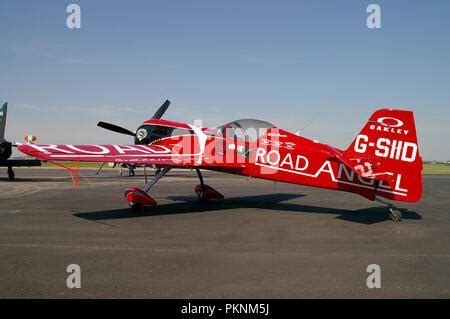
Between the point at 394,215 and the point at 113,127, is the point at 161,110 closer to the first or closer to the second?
the point at 113,127

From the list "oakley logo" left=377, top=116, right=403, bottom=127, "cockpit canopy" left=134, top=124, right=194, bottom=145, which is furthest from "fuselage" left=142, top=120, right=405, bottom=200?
"oakley logo" left=377, top=116, right=403, bottom=127

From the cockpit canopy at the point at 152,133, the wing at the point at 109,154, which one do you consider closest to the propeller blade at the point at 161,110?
the cockpit canopy at the point at 152,133

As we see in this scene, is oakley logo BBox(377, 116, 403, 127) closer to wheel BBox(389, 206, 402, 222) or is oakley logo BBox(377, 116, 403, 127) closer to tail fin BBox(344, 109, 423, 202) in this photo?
tail fin BBox(344, 109, 423, 202)

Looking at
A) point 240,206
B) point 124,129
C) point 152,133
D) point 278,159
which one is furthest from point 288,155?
point 124,129

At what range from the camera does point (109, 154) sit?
973 cm

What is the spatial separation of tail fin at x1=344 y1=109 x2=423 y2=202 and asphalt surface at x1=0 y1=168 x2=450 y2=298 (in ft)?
3.21

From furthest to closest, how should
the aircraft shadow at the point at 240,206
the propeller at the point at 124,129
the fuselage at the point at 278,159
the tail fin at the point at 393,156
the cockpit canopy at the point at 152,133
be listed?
the propeller at the point at 124,129, the cockpit canopy at the point at 152,133, the aircraft shadow at the point at 240,206, the fuselage at the point at 278,159, the tail fin at the point at 393,156

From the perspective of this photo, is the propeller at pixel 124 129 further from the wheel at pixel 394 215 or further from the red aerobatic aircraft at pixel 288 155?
the wheel at pixel 394 215

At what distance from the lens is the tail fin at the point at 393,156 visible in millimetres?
8250

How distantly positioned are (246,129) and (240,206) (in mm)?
2830

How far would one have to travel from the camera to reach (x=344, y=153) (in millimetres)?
9125
